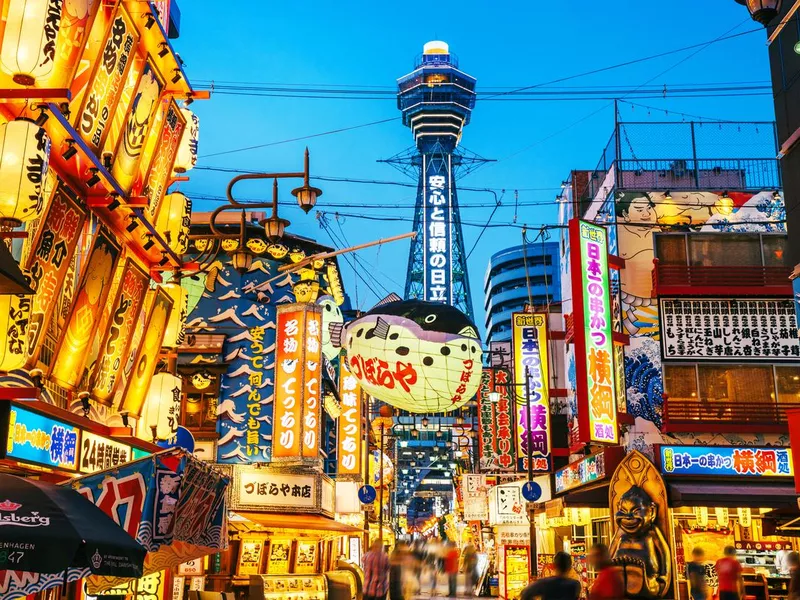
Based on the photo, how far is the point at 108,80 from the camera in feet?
41.9

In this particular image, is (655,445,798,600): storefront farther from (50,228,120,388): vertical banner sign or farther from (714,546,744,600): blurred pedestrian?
(50,228,120,388): vertical banner sign

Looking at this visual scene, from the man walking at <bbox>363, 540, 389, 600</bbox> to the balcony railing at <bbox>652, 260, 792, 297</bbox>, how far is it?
11.4 m

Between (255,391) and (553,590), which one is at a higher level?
(255,391)

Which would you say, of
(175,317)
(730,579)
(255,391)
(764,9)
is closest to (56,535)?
(764,9)

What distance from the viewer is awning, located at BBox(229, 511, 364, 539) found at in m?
26.2

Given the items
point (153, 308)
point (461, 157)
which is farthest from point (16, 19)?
point (461, 157)

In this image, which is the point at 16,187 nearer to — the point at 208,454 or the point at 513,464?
the point at 208,454

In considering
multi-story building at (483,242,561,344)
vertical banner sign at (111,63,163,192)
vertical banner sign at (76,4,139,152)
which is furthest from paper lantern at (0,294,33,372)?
multi-story building at (483,242,561,344)

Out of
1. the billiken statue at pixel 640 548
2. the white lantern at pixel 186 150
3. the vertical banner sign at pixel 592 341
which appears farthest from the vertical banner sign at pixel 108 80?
the billiken statue at pixel 640 548

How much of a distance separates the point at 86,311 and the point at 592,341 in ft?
44.0

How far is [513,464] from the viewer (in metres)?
36.0

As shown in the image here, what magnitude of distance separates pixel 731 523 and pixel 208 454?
15.9 m

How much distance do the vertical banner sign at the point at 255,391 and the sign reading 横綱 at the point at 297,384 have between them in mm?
776

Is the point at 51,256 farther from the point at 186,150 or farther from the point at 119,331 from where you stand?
the point at 186,150
